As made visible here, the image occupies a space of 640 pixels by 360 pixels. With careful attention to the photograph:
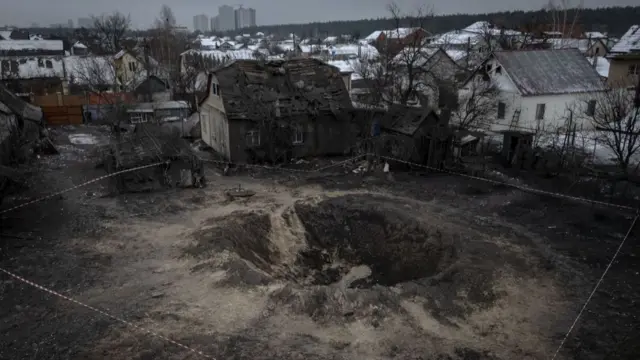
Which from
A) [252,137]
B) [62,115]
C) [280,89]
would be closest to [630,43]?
[280,89]

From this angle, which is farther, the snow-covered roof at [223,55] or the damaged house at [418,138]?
the snow-covered roof at [223,55]

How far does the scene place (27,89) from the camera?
1801 inches

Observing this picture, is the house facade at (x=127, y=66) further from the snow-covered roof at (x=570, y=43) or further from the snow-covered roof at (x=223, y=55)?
the snow-covered roof at (x=570, y=43)

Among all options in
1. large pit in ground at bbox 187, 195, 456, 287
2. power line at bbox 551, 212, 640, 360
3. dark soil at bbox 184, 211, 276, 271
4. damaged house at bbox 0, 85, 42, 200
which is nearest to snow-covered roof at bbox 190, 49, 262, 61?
damaged house at bbox 0, 85, 42, 200

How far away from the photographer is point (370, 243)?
667 inches

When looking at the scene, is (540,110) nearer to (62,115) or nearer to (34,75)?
(62,115)

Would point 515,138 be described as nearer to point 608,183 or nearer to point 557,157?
point 557,157

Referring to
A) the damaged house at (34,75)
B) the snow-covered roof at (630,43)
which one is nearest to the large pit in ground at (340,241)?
the snow-covered roof at (630,43)

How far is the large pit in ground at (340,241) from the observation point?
14.8 metres

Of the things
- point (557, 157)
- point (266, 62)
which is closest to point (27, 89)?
point (266, 62)

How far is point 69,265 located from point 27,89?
41222mm

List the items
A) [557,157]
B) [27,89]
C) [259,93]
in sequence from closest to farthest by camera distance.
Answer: [557,157] → [259,93] → [27,89]

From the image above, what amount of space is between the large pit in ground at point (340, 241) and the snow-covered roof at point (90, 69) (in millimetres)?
36684

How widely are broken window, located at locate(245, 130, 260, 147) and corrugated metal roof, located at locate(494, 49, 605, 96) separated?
57.6 feet
